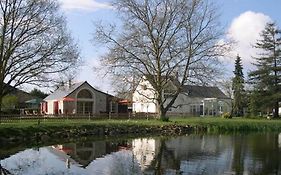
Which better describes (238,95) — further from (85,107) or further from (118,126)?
(118,126)

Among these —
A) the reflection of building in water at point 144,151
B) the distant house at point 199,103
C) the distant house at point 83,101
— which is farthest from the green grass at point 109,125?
the distant house at point 199,103

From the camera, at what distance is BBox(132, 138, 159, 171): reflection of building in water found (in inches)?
803

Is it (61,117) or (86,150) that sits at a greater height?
(61,117)

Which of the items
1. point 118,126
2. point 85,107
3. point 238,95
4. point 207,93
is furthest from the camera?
point 207,93

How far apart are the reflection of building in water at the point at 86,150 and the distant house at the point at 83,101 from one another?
85.3 feet

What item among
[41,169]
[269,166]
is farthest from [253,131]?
[41,169]

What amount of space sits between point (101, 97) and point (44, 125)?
2483 centimetres

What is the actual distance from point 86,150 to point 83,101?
3136 centimetres

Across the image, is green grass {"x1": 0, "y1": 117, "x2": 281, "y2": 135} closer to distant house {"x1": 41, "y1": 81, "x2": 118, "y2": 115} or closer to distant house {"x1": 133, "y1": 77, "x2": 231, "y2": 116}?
distant house {"x1": 41, "y1": 81, "x2": 118, "y2": 115}

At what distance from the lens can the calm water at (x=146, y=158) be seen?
18.1 metres

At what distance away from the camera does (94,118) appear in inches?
1795

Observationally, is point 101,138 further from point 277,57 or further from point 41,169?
point 277,57

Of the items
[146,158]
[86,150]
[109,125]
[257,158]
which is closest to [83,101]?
[109,125]

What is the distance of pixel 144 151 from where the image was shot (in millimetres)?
24812
